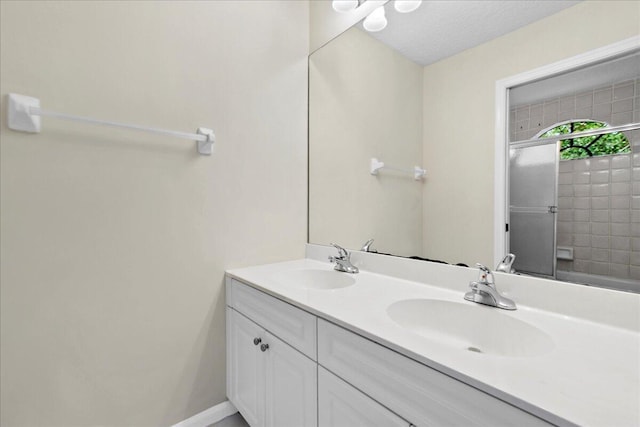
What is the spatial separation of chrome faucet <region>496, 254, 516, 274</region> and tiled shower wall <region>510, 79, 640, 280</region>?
0.40 ft

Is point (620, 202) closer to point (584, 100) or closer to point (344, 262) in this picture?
point (584, 100)

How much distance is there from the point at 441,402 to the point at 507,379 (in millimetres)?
137

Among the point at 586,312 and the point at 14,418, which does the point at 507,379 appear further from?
the point at 14,418

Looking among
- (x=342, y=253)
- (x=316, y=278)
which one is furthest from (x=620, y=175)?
(x=316, y=278)

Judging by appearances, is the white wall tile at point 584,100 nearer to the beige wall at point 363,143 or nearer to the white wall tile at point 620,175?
the white wall tile at point 620,175

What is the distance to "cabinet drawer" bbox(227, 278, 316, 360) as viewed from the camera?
2.96ft

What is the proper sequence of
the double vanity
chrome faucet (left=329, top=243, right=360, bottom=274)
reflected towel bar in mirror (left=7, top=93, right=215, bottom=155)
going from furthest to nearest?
chrome faucet (left=329, top=243, right=360, bottom=274)
reflected towel bar in mirror (left=7, top=93, right=215, bottom=155)
the double vanity

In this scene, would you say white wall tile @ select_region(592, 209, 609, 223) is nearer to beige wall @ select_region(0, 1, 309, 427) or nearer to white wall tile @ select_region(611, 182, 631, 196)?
white wall tile @ select_region(611, 182, 631, 196)

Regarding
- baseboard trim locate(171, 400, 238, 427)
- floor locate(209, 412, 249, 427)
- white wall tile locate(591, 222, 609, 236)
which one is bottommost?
floor locate(209, 412, 249, 427)

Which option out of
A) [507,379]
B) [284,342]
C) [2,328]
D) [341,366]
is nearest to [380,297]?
[341,366]

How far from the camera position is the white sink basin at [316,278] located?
132cm

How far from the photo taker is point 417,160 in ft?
3.93

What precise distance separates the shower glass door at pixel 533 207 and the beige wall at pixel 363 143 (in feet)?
1.11

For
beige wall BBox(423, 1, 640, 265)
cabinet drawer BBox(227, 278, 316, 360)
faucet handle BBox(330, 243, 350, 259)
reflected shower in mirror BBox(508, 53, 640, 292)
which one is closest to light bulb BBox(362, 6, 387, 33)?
beige wall BBox(423, 1, 640, 265)
